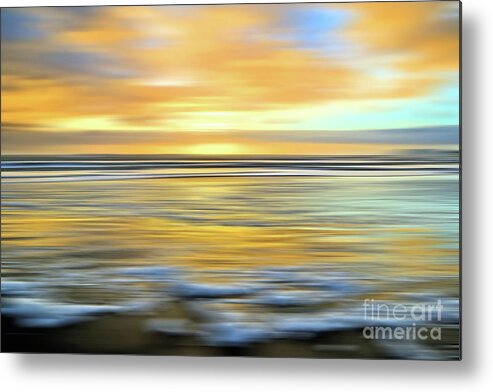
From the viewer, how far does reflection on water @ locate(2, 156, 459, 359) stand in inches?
90.4

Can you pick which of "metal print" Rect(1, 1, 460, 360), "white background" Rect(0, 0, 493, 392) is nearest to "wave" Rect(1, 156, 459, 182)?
"metal print" Rect(1, 1, 460, 360)

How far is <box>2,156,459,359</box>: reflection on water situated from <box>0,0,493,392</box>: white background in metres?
0.09

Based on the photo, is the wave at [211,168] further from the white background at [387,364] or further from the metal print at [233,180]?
the white background at [387,364]

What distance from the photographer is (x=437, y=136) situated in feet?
7.48

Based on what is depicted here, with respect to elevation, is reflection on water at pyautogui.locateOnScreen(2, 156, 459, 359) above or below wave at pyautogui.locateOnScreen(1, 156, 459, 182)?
below

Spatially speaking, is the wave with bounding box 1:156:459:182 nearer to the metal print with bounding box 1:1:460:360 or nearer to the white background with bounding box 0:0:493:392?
the metal print with bounding box 1:1:460:360

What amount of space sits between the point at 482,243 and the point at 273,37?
2.79ft

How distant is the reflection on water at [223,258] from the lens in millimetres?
2297

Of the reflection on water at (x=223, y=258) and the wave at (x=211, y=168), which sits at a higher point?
the wave at (x=211, y=168)

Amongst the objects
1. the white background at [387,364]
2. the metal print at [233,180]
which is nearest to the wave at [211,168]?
the metal print at [233,180]

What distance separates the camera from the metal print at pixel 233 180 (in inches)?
90.2

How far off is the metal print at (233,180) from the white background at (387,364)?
88 millimetres

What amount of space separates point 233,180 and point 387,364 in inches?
27.9

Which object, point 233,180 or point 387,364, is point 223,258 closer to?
point 233,180
